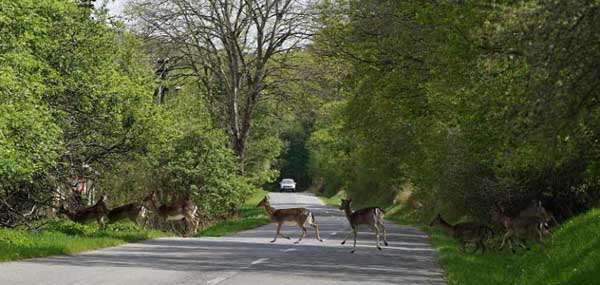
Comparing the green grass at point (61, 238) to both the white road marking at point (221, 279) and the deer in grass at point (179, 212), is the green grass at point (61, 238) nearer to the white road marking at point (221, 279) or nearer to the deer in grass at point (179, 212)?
the deer in grass at point (179, 212)

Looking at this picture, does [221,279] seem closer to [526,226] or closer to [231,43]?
[526,226]

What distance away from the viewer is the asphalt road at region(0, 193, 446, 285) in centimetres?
1527

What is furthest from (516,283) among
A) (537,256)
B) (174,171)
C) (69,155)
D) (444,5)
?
(174,171)

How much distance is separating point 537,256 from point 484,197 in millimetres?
9614

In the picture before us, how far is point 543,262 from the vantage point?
757 inches

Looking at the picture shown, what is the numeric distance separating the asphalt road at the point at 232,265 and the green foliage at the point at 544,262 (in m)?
0.54

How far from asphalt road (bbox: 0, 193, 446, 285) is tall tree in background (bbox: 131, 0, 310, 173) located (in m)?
19.1

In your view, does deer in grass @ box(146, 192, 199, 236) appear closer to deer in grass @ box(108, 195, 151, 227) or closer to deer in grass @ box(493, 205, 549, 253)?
deer in grass @ box(108, 195, 151, 227)

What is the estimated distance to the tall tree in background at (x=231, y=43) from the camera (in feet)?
146

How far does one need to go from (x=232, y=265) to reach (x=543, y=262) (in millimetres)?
6152

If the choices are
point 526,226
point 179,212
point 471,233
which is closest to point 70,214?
point 179,212

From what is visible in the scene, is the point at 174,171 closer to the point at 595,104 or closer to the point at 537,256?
the point at 537,256

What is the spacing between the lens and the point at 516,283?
16.7 m

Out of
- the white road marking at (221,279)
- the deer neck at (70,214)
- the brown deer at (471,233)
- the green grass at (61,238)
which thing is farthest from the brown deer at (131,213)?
the white road marking at (221,279)
